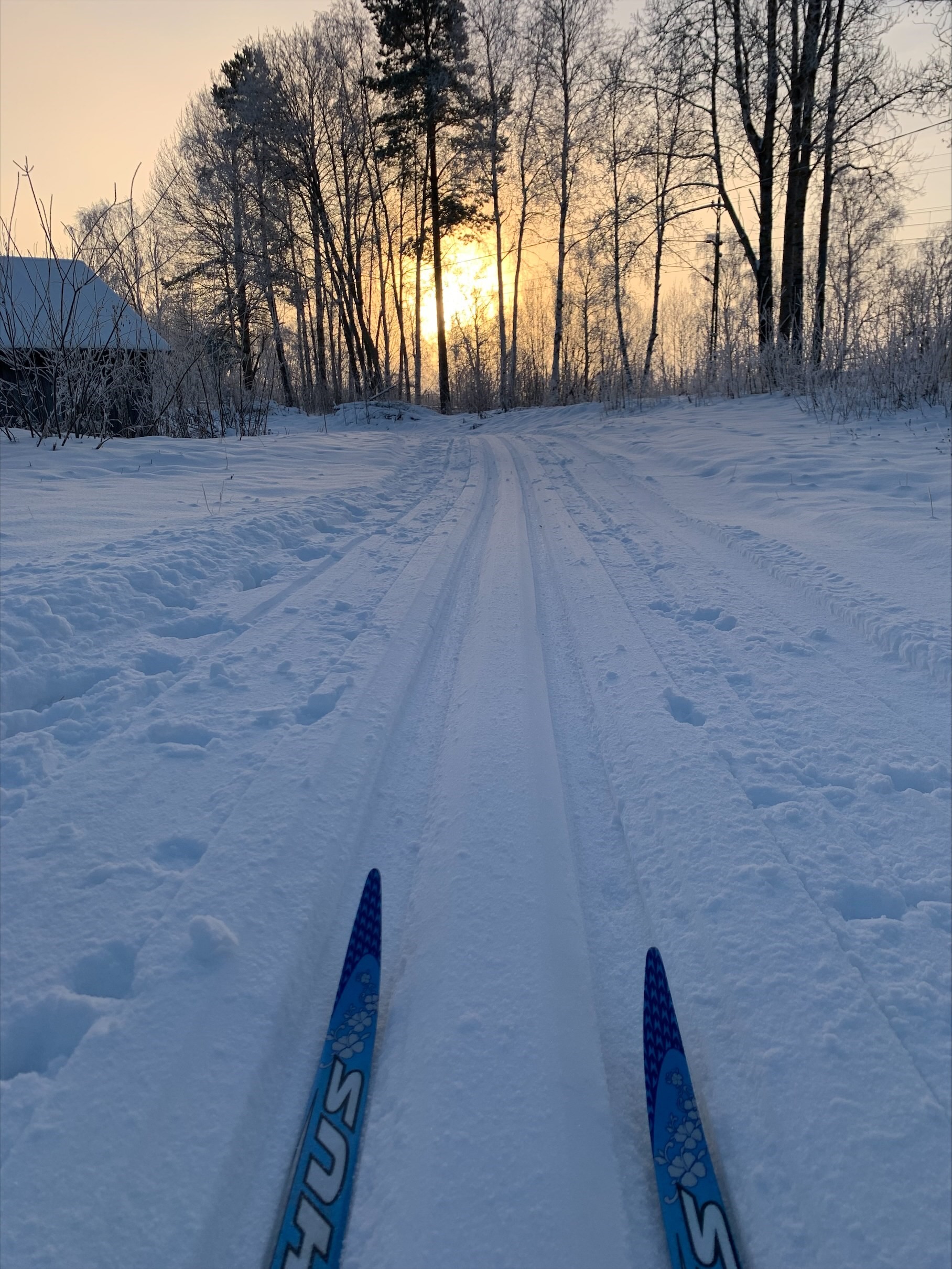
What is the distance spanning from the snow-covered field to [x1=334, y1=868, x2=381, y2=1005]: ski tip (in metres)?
0.06

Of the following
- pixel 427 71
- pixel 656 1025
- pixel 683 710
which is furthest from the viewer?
pixel 427 71

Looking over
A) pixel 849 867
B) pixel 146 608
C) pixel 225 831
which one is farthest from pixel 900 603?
pixel 146 608

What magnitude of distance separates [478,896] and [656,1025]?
1.73ft

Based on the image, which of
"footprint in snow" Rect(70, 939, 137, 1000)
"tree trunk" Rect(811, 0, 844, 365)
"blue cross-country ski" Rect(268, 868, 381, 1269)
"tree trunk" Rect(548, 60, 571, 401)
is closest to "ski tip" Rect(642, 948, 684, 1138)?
"blue cross-country ski" Rect(268, 868, 381, 1269)

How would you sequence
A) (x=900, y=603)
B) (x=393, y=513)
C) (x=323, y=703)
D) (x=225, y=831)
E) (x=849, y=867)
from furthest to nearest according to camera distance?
1. (x=393, y=513)
2. (x=900, y=603)
3. (x=323, y=703)
4. (x=225, y=831)
5. (x=849, y=867)

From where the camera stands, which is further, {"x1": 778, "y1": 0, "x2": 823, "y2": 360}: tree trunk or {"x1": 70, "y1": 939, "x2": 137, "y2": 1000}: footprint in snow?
{"x1": 778, "y1": 0, "x2": 823, "y2": 360}: tree trunk

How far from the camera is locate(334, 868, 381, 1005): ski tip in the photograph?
145cm

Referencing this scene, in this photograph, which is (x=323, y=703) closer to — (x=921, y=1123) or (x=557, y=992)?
(x=557, y=992)

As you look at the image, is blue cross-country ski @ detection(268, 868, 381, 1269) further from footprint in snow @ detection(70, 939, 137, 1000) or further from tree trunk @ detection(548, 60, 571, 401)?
tree trunk @ detection(548, 60, 571, 401)

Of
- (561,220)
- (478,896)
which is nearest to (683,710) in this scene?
(478,896)

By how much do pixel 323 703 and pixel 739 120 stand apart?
14823 mm

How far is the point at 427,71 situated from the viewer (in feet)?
62.0

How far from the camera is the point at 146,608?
3.25 meters

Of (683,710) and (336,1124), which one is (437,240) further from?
(336,1124)
